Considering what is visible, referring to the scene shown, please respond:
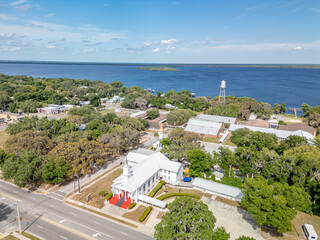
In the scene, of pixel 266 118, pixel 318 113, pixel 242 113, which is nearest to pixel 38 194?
pixel 242 113

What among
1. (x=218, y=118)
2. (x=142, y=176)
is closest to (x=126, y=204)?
(x=142, y=176)

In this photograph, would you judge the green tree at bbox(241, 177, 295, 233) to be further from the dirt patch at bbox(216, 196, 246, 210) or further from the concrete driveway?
the dirt patch at bbox(216, 196, 246, 210)

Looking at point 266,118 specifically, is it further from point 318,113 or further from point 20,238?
point 20,238

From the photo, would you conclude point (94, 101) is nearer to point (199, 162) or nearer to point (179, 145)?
point (179, 145)

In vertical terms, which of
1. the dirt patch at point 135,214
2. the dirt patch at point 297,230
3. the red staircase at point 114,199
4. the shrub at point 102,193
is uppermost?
the shrub at point 102,193

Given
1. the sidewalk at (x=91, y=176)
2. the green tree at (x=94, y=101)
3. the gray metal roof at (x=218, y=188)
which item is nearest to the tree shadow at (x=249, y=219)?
the gray metal roof at (x=218, y=188)

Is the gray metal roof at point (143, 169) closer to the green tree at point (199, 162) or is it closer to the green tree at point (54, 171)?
the green tree at point (199, 162)
